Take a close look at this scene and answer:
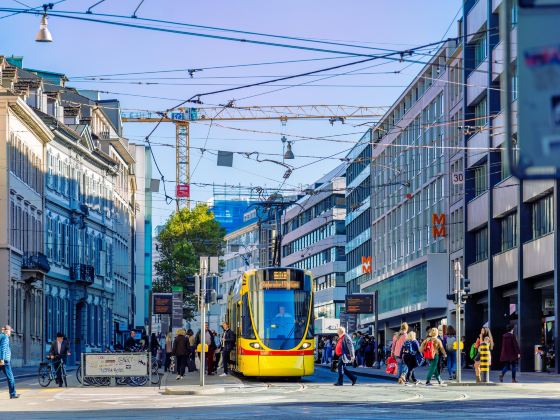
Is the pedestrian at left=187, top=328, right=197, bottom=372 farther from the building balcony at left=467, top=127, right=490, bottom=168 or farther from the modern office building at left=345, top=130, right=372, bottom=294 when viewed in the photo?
the modern office building at left=345, top=130, right=372, bottom=294

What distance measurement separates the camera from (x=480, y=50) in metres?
61.3

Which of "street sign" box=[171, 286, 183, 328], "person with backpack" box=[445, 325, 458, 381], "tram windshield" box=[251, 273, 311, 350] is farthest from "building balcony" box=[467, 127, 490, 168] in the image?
"tram windshield" box=[251, 273, 311, 350]

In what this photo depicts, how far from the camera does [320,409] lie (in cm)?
2383

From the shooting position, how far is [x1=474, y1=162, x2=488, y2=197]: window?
61.7 metres

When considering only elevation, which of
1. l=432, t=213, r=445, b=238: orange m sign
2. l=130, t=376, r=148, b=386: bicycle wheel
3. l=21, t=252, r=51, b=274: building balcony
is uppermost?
l=432, t=213, r=445, b=238: orange m sign

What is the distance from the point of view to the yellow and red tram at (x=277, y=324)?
38375 millimetres

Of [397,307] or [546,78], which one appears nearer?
[546,78]

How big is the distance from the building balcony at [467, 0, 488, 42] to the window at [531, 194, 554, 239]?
1057 centimetres

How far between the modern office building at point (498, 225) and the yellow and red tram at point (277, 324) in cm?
1092

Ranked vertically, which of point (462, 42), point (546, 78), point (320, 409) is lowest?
point (320, 409)

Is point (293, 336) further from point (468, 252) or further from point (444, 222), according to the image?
point (444, 222)

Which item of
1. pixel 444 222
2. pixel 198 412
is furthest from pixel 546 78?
pixel 444 222

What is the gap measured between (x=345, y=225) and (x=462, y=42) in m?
56.3

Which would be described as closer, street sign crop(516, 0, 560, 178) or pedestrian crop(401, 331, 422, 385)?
street sign crop(516, 0, 560, 178)
